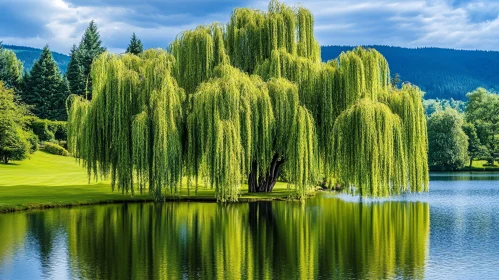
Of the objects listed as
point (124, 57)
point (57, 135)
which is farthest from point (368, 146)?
point (57, 135)

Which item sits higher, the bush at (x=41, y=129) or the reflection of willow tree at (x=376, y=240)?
the bush at (x=41, y=129)

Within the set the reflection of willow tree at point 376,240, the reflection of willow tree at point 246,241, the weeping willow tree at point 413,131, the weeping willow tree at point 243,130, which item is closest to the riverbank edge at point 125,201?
the reflection of willow tree at point 246,241

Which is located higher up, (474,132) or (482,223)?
(474,132)

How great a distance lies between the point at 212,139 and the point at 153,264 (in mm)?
14340

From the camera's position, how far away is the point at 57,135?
75562 mm

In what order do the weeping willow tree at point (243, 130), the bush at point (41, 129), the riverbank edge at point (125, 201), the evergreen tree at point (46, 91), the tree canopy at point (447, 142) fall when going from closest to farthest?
the riverbank edge at point (125, 201), the weeping willow tree at point (243, 130), the bush at point (41, 129), the evergreen tree at point (46, 91), the tree canopy at point (447, 142)

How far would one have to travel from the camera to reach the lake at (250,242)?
58.0ft

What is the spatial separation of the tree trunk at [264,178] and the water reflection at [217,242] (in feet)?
16.4

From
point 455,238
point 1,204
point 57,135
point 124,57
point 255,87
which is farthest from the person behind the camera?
point 57,135

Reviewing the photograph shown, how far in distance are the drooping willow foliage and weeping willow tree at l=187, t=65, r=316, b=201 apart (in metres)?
0.05

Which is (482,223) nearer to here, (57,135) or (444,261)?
(444,261)

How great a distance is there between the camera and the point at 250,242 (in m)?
22.5

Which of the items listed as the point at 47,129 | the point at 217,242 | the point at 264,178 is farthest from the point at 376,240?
the point at 47,129

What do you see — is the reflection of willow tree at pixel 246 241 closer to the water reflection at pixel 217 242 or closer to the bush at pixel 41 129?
the water reflection at pixel 217 242
